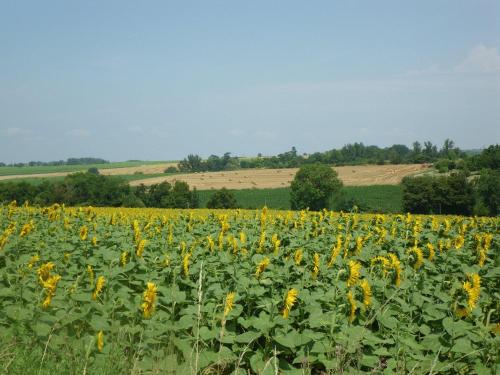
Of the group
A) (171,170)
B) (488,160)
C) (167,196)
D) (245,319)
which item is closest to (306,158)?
(171,170)

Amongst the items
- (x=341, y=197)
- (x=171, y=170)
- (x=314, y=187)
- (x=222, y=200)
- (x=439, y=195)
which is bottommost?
(x=341, y=197)

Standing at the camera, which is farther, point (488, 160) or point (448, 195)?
point (488, 160)

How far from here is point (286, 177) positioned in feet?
319

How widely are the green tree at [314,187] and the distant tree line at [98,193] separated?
50.5 feet

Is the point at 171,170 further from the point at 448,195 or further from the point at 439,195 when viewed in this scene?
the point at 448,195

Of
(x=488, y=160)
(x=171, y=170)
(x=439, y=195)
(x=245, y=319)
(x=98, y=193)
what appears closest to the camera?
(x=245, y=319)

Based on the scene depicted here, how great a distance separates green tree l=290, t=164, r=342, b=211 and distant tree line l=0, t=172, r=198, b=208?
15.4 meters

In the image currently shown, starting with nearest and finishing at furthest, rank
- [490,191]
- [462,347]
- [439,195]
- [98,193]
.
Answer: [462,347]
[439,195]
[98,193]
[490,191]

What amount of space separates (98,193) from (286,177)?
4240 cm

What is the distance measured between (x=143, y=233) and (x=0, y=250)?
3051mm

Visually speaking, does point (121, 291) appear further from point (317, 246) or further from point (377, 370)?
point (317, 246)

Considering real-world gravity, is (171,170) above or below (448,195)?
above

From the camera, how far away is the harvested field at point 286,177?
85562 millimetres

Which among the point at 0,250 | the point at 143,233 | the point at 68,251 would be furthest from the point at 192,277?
the point at 143,233
